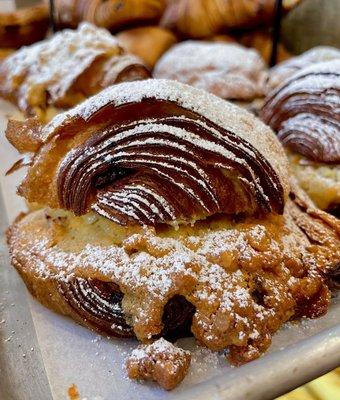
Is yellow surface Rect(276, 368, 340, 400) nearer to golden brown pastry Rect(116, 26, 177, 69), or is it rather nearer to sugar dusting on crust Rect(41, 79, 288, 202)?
sugar dusting on crust Rect(41, 79, 288, 202)

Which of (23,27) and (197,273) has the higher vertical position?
(197,273)

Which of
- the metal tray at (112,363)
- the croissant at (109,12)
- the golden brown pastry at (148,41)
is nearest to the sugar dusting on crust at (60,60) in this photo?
the golden brown pastry at (148,41)

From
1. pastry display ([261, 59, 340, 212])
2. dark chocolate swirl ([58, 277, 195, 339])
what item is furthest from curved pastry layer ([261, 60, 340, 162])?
dark chocolate swirl ([58, 277, 195, 339])

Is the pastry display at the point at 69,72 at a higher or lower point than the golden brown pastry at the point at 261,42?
higher

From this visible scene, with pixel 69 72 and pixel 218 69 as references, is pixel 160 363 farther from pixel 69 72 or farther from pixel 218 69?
pixel 218 69

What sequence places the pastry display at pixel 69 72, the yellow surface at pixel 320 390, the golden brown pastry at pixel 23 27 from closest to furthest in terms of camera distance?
the yellow surface at pixel 320 390
the pastry display at pixel 69 72
the golden brown pastry at pixel 23 27

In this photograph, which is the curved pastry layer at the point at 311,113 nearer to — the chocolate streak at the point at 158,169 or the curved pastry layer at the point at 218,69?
the chocolate streak at the point at 158,169

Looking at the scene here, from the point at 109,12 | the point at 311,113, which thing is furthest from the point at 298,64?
the point at 109,12

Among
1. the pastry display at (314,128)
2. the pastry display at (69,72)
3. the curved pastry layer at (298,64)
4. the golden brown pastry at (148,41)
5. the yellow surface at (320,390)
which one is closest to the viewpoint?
the yellow surface at (320,390)
